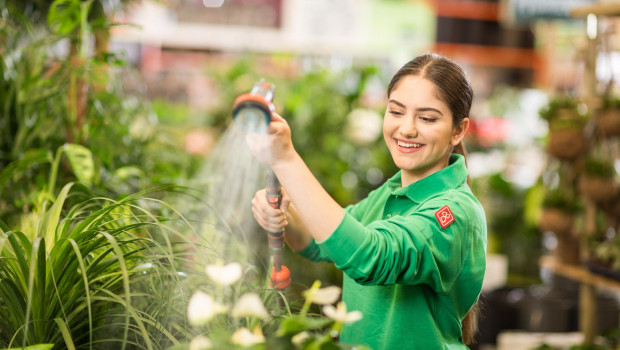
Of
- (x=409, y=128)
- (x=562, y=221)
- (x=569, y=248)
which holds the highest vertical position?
(x=409, y=128)

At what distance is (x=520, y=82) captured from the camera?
808cm

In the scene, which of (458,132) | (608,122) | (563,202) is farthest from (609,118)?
(458,132)

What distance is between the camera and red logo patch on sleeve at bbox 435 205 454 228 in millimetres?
1116

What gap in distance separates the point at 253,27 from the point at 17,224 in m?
5.04

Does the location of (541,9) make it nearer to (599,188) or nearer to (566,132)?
(566,132)

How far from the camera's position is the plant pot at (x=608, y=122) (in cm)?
272

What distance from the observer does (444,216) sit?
112cm

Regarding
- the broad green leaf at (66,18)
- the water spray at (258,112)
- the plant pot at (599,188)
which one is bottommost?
the plant pot at (599,188)

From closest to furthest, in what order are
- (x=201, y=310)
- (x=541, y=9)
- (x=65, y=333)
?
(x=201, y=310) → (x=65, y=333) → (x=541, y=9)

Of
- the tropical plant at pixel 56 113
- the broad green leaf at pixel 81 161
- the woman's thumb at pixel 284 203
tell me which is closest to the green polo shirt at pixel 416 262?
the woman's thumb at pixel 284 203

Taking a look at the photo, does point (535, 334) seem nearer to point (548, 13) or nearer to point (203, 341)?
point (548, 13)

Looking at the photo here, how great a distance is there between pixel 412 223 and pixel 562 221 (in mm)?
2054

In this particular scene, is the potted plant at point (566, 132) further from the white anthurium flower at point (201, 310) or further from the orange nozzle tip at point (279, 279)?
the white anthurium flower at point (201, 310)

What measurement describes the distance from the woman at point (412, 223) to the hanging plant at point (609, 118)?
1.73 metres
